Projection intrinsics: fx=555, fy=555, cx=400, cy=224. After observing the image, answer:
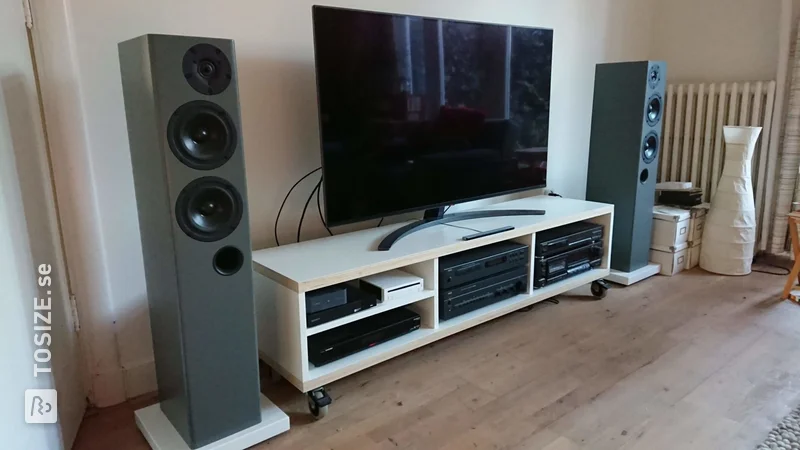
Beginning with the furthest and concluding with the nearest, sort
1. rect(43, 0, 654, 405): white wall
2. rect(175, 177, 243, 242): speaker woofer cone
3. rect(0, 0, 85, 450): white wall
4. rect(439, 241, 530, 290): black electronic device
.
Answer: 1. rect(439, 241, 530, 290): black electronic device
2. rect(43, 0, 654, 405): white wall
3. rect(175, 177, 243, 242): speaker woofer cone
4. rect(0, 0, 85, 450): white wall

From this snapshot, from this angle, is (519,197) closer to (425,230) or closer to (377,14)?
(425,230)

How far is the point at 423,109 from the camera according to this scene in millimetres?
2131

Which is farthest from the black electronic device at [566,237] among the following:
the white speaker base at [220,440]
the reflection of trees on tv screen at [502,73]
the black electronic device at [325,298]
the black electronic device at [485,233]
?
the white speaker base at [220,440]

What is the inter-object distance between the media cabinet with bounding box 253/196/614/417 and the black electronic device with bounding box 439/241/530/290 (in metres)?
0.06

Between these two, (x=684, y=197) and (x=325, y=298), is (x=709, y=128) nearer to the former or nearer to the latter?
(x=684, y=197)

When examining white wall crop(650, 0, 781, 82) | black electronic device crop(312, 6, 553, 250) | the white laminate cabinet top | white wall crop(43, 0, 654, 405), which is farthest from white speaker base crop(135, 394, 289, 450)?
white wall crop(650, 0, 781, 82)

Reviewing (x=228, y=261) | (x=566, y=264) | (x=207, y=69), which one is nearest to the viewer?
(x=207, y=69)

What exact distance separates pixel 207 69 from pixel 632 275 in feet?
7.90

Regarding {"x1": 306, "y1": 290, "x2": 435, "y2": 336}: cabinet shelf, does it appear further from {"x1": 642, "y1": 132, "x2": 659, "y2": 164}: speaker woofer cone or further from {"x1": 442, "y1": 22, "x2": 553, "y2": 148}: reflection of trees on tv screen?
{"x1": 642, "y1": 132, "x2": 659, "y2": 164}: speaker woofer cone

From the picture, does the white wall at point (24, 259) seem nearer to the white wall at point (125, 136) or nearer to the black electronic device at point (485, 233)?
the white wall at point (125, 136)

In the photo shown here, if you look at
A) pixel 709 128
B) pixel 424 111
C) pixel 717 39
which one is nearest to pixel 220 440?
pixel 424 111

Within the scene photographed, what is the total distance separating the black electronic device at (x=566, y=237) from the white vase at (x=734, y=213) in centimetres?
81

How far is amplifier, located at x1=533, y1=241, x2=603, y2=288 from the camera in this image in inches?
98.0

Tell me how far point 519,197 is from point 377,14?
1484 millimetres
